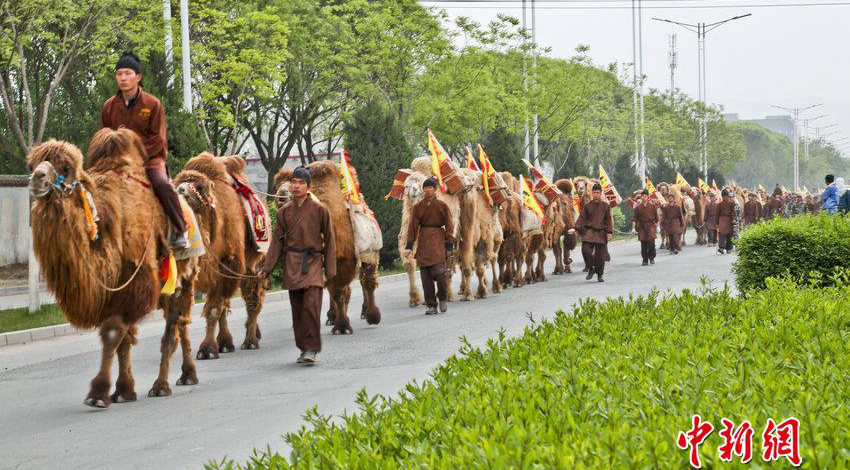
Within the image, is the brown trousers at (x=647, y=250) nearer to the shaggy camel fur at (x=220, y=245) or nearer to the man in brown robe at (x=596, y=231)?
the man in brown robe at (x=596, y=231)

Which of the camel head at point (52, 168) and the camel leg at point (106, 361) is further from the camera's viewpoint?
the camel leg at point (106, 361)

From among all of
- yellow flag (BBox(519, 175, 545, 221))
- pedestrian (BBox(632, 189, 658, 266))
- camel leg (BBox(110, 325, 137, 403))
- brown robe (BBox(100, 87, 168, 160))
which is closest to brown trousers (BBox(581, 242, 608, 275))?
yellow flag (BBox(519, 175, 545, 221))

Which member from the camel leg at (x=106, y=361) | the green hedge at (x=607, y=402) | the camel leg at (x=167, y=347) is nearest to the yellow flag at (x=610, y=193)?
the camel leg at (x=167, y=347)

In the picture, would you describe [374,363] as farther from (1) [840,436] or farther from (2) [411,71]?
(2) [411,71]

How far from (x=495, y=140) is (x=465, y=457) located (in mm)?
35061

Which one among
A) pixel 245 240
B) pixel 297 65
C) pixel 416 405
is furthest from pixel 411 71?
pixel 416 405

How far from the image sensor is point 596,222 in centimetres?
2277

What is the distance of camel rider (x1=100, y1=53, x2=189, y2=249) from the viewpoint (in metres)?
9.64

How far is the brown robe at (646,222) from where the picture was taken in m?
28.1

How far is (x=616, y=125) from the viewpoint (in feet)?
215

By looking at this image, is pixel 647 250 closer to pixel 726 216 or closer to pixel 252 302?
pixel 726 216

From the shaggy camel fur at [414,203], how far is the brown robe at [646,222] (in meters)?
10.2

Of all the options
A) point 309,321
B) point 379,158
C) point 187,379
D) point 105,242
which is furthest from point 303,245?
point 379,158

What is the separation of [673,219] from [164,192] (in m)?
26.6
